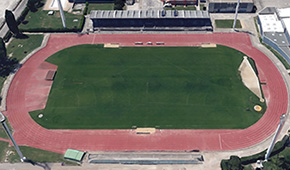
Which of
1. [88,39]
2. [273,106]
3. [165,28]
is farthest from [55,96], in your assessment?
[273,106]

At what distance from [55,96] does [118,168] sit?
111ft

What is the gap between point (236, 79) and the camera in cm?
9356

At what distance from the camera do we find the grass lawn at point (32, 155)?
7594 centimetres

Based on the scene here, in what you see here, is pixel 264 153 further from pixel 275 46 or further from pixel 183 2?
pixel 183 2

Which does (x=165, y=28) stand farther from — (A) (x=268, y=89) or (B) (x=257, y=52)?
(A) (x=268, y=89)

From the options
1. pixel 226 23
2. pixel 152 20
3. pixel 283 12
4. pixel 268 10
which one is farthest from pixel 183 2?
pixel 283 12

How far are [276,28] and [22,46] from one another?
99629 mm

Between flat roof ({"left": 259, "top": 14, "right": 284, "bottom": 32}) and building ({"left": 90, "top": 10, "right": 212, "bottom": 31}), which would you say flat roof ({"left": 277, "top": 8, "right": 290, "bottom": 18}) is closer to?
flat roof ({"left": 259, "top": 14, "right": 284, "bottom": 32})

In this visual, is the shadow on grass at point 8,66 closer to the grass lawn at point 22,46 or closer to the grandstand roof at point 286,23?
the grass lawn at point 22,46

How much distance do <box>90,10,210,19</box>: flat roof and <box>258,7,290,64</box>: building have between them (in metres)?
22.8

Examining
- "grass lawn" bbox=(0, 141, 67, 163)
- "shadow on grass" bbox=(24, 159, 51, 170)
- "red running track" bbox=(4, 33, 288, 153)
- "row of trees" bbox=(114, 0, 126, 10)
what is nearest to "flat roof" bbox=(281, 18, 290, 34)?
"red running track" bbox=(4, 33, 288, 153)

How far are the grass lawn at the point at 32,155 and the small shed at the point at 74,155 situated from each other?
1798 millimetres

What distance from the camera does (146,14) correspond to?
112m

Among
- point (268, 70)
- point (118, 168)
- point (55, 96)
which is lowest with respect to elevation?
point (118, 168)
